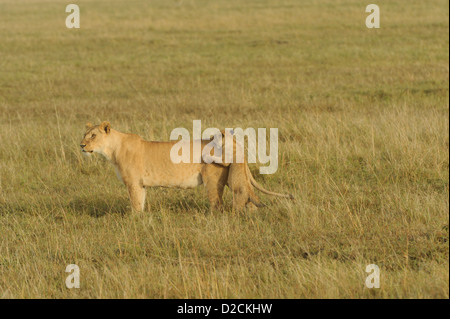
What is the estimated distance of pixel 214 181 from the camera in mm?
6074

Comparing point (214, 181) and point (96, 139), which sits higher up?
point (96, 139)

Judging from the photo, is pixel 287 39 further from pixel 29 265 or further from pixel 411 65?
pixel 29 265

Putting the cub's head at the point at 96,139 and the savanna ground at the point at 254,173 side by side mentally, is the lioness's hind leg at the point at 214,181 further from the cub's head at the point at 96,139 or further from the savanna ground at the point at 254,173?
the cub's head at the point at 96,139

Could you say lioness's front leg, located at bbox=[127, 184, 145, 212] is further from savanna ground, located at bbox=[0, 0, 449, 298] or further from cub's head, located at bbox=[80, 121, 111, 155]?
cub's head, located at bbox=[80, 121, 111, 155]

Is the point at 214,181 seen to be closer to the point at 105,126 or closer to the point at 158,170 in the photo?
the point at 158,170

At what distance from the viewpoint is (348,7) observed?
1216 inches

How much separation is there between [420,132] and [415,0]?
28.0 m

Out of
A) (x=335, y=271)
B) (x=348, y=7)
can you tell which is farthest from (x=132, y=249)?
(x=348, y=7)

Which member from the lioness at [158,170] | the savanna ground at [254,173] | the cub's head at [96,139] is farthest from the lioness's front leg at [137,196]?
the cub's head at [96,139]

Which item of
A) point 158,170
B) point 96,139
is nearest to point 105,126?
point 96,139

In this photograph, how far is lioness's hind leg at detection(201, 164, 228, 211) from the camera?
19.9ft

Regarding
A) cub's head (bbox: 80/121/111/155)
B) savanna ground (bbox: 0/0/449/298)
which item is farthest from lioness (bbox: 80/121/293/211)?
savanna ground (bbox: 0/0/449/298)

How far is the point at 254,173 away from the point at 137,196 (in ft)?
6.69

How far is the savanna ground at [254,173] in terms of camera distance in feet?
15.1
